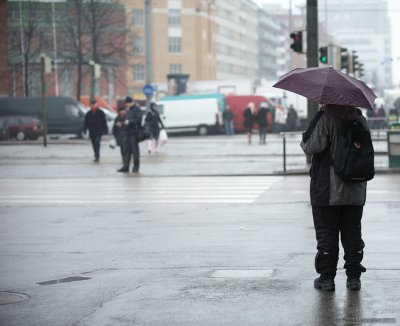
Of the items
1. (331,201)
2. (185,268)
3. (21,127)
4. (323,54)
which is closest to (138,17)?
(21,127)

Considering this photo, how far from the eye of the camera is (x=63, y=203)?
1784cm

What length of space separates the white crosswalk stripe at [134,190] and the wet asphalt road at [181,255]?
0.04m

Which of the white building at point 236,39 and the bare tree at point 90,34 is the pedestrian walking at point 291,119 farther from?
the white building at point 236,39

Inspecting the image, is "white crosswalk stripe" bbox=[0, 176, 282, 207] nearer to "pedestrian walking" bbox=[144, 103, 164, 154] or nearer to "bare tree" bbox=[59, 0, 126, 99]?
"pedestrian walking" bbox=[144, 103, 164, 154]

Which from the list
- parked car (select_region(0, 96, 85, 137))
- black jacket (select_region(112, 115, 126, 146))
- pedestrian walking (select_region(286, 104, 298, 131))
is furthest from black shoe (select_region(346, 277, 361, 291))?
pedestrian walking (select_region(286, 104, 298, 131))

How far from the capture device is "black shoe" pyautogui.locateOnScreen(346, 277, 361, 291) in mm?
8633

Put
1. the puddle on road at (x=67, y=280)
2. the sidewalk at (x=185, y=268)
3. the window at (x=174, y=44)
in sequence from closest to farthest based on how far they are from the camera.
→ 1. the sidewalk at (x=185, y=268)
2. the puddle on road at (x=67, y=280)
3. the window at (x=174, y=44)

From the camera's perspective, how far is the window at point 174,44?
113812mm

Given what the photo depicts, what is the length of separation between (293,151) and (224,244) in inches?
956

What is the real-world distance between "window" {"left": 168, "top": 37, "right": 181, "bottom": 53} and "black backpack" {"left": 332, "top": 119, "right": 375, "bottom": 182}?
106 m

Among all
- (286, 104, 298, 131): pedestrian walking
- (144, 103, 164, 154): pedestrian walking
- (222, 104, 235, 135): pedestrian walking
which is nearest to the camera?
(144, 103, 164, 154): pedestrian walking

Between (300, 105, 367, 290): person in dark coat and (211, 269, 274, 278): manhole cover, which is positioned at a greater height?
(300, 105, 367, 290): person in dark coat

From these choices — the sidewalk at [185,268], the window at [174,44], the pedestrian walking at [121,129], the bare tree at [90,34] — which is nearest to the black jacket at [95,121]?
the pedestrian walking at [121,129]

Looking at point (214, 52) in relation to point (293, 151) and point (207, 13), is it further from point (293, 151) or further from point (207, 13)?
point (293, 151)
